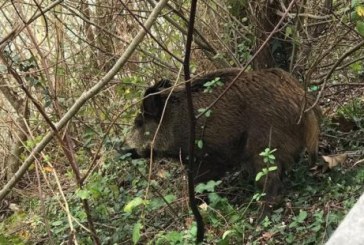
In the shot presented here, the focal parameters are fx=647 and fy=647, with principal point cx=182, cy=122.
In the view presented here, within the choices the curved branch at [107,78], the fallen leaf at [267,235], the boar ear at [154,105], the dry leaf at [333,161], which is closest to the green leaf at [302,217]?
the fallen leaf at [267,235]

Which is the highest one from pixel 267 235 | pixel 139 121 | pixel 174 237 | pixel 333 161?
pixel 139 121

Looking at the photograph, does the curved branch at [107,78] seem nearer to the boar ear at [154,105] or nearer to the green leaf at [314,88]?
the boar ear at [154,105]

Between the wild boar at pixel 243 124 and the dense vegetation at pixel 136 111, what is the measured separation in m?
0.23

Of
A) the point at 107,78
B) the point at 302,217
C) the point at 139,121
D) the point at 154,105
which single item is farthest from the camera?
the point at 139,121

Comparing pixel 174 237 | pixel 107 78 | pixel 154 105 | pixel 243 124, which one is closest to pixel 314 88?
pixel 243 124

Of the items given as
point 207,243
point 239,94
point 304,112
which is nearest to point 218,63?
point 239,94

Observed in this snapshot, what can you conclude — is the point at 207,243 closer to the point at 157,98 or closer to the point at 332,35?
the point at 157,98

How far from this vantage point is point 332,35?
6.48 m

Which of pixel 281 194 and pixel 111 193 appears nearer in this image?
pixel 281 194

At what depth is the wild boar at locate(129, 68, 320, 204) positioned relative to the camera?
5.80 metres

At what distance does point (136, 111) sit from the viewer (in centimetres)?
720

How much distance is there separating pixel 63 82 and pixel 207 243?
3.44 m

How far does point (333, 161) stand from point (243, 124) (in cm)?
89

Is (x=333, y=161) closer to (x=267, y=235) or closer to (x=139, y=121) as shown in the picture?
(x=267, y=235)
